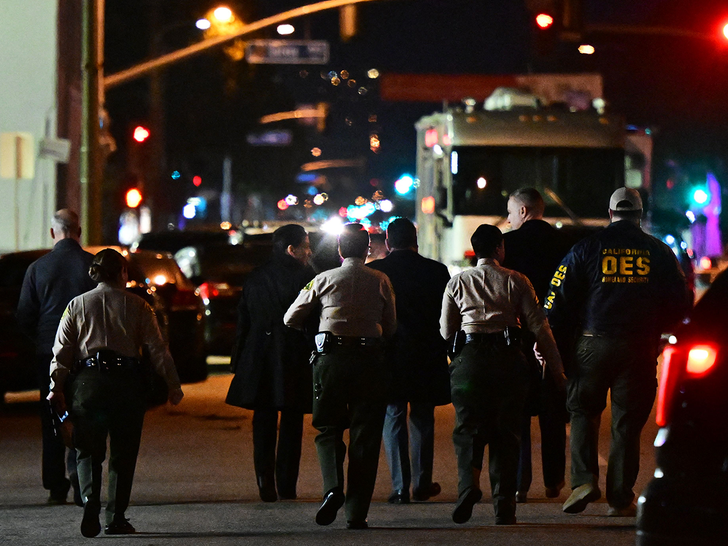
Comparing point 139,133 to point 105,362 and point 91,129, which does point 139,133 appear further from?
point 105,362

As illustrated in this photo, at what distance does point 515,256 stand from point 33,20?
20.4m

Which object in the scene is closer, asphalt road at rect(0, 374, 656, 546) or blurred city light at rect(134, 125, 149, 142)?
asphalt road at rect(0, 374, 656, 546)

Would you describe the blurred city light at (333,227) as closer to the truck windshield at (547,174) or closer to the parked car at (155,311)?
the parked car at (155,311)

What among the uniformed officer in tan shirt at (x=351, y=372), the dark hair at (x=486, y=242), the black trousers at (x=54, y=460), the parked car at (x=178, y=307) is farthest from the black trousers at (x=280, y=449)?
the parked car at (x=178, y=307)

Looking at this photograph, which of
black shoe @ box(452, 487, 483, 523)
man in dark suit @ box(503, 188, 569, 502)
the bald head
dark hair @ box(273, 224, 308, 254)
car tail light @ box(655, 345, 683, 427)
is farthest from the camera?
the bald head

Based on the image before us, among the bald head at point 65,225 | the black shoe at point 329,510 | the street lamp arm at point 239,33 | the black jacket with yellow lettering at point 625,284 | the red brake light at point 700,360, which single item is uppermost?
the street lamp arm at point 239,33

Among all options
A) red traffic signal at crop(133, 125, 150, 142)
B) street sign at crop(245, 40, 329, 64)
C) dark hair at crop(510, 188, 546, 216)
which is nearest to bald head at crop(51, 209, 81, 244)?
dark hair at crop(510, 188, 546, 216)

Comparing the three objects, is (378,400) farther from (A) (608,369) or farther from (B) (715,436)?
(B) (715,436)

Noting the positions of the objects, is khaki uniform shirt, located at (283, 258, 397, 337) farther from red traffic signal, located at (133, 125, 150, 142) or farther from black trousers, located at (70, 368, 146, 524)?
red traffic signal, located at (133, 125, 150, 142)

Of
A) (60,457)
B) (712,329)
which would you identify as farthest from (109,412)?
(712,329)

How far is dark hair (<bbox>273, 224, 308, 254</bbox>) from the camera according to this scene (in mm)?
9055

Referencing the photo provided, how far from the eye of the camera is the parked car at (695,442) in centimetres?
470

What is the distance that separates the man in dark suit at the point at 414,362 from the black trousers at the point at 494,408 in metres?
0.87

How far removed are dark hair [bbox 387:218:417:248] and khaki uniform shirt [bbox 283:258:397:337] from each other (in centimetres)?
78
